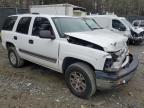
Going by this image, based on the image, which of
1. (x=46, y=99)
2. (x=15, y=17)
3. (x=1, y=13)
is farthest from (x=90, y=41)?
(x=1, y=13)

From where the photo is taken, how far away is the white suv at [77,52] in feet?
14.2

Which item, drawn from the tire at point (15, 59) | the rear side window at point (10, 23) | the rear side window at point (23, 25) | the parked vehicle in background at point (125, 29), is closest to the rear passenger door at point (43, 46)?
the rear side window at point (23, 25)

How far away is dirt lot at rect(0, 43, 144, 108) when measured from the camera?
454 cm

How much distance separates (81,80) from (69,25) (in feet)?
5.20

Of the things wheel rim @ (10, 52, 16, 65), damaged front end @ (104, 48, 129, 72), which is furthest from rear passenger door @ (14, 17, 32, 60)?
damaged front end @ (104, 48, 129, 72)

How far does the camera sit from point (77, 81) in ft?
15.7

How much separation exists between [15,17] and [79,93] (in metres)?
3.44

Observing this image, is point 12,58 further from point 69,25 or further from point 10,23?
point 69,25

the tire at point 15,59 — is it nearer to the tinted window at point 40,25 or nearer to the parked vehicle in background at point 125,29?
the tinted window at point 40,25

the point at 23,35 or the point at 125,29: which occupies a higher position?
the point at 23,35

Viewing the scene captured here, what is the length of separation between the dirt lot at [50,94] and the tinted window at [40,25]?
1.31 metres

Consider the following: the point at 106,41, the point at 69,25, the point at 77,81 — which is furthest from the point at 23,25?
the point at 106,41

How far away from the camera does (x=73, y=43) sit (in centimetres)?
478

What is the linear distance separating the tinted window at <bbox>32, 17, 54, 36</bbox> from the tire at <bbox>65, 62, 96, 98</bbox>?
1148mm
